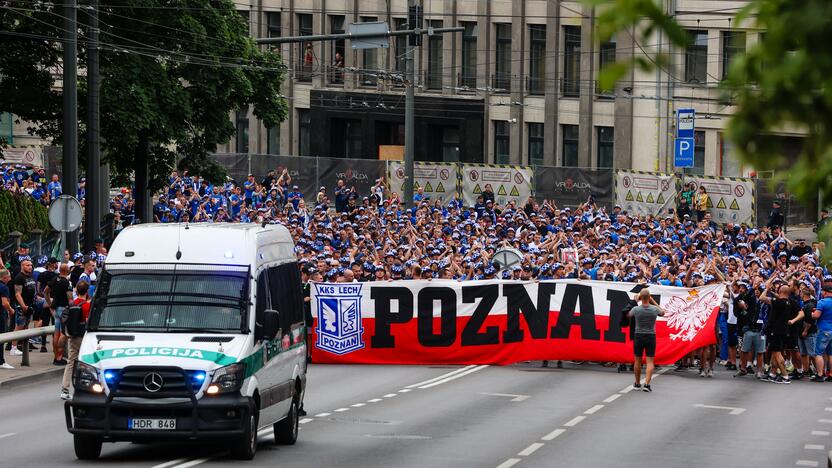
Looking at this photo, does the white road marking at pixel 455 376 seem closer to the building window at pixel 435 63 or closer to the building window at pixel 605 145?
the building window at pixel 605 145

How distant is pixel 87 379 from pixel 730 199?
32739 millimetres

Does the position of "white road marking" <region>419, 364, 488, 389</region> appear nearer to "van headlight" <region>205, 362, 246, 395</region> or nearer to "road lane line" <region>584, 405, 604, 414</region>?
"road lane line" <region>584, 405, 604, 414</region>

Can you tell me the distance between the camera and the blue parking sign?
43281 mm

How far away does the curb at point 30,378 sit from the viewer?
23500 mm

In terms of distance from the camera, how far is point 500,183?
4978cm

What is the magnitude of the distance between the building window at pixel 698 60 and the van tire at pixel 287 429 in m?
43.0

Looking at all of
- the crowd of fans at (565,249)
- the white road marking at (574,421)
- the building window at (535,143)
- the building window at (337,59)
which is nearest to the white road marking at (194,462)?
the white road marking at (574,421)

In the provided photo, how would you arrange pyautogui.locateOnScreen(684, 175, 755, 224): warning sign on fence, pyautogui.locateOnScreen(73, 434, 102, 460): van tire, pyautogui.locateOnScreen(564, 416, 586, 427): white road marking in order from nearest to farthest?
pyautogui.locateOnScreen(73, 434, 102, 460): van tire
pyautogui.locateOnScreen(564, 416, 586, 427): white road marking
pyautogui.locateOnScreen(684, 175, 755, 224): warning sign on fence

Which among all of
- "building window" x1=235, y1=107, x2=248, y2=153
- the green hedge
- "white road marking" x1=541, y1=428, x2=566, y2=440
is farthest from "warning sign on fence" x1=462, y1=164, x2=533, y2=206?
"white road marking" x1=541, y1=428, x2=566, y2=440

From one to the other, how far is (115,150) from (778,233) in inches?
621

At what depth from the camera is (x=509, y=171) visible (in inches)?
1965

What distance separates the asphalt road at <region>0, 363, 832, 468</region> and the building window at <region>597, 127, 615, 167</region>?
116 feet

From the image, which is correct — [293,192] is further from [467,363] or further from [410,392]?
[410,392]

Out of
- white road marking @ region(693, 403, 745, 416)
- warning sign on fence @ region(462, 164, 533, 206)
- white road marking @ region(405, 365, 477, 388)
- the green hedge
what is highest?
warning sign on fence @ region(462, 164, 533, 206)
